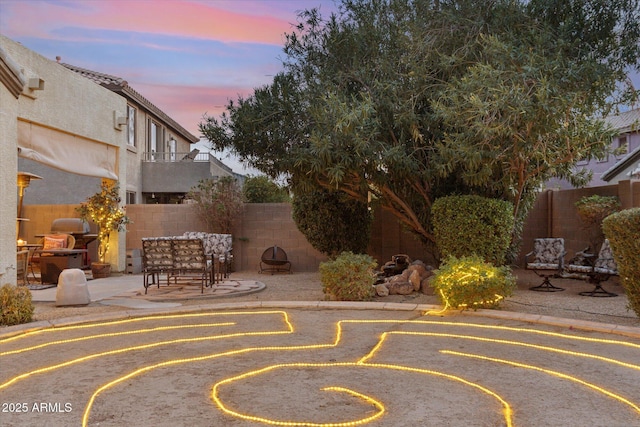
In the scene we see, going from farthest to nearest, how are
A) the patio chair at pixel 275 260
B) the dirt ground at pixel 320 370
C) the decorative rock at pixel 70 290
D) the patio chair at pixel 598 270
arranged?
1. the patio chair at pixel 275 260
2. the patio chair at pixel 598 270
3. the decorative rock at pixel 70 290
4. the dirt ground at pixel 320 370

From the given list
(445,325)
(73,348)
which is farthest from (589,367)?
(73,348)

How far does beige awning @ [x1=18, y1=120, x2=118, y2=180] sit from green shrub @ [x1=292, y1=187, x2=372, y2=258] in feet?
14.6

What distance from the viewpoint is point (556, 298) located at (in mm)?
9203

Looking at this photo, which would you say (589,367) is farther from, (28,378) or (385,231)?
(385,231)

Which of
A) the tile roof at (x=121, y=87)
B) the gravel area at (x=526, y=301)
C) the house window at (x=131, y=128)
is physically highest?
the tile roof at (x=121, y=87)

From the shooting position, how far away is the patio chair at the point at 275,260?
43.6ft

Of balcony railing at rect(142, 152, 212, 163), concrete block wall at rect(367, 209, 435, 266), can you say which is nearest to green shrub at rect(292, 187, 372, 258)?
concrete block wall at rect(367, 209, 435, 266)

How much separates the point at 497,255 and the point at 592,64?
3357 millimetres

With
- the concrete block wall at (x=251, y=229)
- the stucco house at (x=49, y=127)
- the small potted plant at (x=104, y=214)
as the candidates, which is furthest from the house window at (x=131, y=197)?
the small potted plant at (x=104, y=214)

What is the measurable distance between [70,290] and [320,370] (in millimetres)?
5051

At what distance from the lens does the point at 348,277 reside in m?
8.63

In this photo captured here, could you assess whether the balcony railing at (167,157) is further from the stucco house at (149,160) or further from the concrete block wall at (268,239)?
the concrete block wall at (268,239)

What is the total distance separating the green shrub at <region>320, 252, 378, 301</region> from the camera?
8602mm

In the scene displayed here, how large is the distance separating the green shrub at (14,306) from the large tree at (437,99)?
15.3ft
